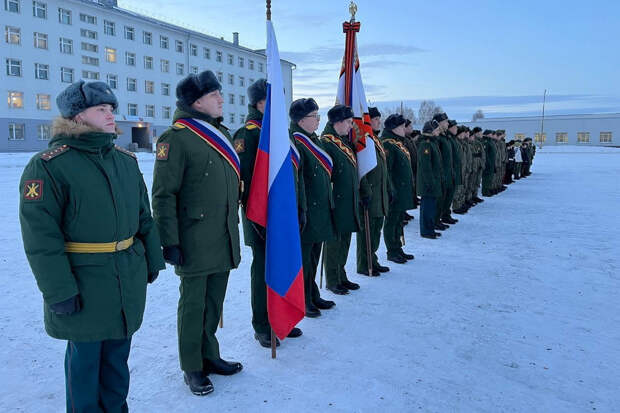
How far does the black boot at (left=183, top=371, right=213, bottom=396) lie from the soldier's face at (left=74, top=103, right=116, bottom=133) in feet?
5.59

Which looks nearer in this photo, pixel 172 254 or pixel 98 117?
pixel 98 117

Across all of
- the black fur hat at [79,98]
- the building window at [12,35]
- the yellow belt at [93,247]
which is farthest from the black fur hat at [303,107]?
the building window at [12,35]

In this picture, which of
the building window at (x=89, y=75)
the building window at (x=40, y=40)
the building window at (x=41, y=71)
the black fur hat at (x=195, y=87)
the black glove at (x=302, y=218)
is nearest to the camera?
the black fur hat at (x=195, y=87)

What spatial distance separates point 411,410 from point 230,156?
6.63ft

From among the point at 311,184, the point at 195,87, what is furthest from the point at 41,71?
the point at 195,87

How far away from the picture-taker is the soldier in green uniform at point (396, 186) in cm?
667

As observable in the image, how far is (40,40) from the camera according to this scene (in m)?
36.2

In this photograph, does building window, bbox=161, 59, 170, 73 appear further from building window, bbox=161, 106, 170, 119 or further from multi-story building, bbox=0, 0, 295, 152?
building window, bbox=161, 106, 170, 119

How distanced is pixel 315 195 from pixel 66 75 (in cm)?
4039

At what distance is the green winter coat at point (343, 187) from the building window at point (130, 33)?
43717mm

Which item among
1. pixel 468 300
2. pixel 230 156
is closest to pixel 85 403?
pixel 230 156

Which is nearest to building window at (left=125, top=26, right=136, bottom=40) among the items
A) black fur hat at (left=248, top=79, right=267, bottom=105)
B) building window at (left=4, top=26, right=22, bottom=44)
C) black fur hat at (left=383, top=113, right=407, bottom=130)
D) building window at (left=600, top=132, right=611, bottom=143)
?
building window at (left=4, top=26, right=22, bottom=44)

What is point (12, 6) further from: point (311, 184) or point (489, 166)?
point (311, 184)

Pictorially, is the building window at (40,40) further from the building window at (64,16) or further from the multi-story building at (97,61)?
the building window at (64,16)
